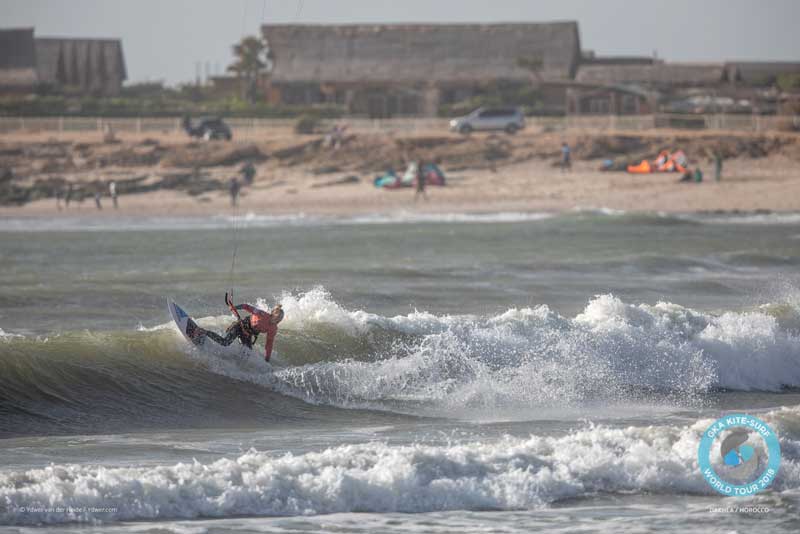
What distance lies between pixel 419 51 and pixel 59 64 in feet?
72.1

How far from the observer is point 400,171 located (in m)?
46.5

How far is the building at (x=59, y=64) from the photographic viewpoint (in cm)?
7112

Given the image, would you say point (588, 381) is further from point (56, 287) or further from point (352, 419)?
point (56, 287)

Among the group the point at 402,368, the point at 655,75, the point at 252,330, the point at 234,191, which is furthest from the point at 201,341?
the point at 655,75

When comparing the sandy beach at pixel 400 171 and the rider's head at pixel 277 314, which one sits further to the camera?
the sandy beach at pixel 400 171

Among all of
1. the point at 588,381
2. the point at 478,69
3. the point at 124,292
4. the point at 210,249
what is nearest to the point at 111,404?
the point at 588,381

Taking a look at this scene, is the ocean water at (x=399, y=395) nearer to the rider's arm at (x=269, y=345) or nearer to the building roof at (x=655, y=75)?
the rider's arm at (x=269, y=345)

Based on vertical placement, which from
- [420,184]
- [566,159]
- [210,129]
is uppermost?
[210,129]

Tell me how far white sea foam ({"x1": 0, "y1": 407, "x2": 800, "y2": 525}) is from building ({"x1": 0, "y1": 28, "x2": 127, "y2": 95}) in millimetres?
60743

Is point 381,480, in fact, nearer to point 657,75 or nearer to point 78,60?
point 657,75

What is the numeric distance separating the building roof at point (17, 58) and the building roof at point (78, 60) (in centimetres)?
94

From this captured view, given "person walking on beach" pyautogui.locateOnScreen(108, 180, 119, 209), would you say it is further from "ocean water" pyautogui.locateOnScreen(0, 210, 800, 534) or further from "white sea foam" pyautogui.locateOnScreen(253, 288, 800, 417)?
"white sea foam" pyautogui.locateOnScreen(253, 288, 800, 417)

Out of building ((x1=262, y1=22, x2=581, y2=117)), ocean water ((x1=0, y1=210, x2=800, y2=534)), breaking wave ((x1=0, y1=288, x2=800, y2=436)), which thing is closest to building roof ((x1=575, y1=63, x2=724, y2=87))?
building ((x1=262, y1=22, x2=581, y2=117))

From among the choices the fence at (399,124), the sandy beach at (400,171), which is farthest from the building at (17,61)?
the sandy beach at (400,171)
